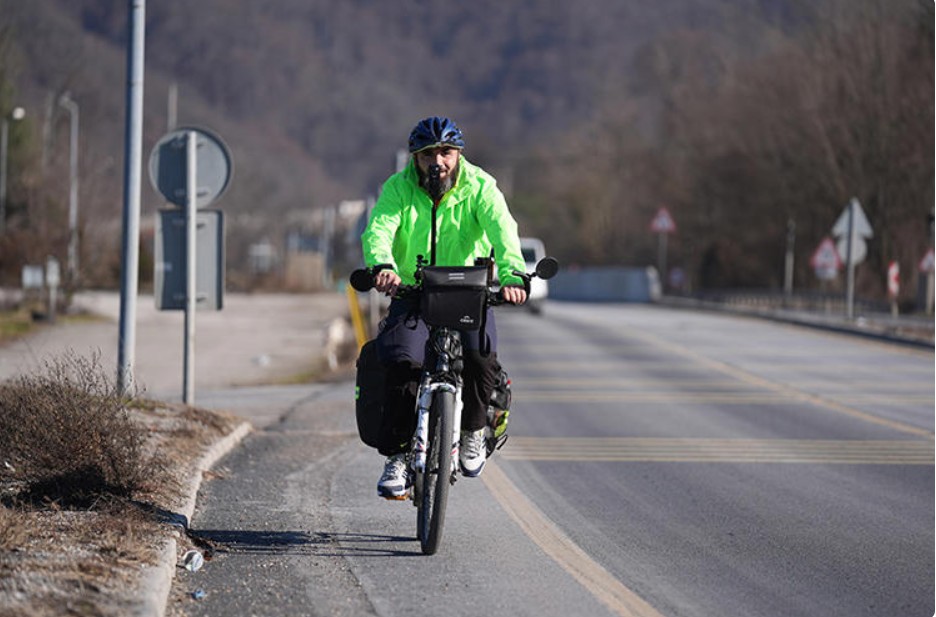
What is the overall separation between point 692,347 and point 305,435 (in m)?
15.8

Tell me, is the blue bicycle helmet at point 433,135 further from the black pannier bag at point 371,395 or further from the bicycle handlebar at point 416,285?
the black pannier bag at point 371,395

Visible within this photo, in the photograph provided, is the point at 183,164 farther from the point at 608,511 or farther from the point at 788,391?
the point at 788,391

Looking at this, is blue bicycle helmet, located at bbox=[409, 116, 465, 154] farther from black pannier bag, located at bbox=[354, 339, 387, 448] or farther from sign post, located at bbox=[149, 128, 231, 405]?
sign post, located at bbox=[149, 128, 231, 405]

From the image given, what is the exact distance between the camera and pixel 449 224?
7.82 m

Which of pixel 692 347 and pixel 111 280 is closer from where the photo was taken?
pixel 692 347

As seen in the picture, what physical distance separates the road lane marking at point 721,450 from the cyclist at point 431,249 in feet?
14.5

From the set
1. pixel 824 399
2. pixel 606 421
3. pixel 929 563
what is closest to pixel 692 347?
pixel 824 399

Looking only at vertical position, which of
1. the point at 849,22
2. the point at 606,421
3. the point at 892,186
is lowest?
the point at 606,421

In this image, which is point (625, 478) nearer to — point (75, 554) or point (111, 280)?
point (75, 554)

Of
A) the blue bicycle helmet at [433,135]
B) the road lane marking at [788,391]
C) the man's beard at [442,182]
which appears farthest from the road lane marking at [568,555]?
the road lane marking at [788,391]

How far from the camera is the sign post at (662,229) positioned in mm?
56531

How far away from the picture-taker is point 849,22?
1977 inches

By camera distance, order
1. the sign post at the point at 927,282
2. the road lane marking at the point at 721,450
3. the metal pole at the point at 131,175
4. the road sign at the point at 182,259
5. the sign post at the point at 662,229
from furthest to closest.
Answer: the sign post at the point at 662,229 < the sign post at the point at 927,282 < the road sign at the point at 182,259 < the metal pole at the point at 131,175 < the road lane marking at the point at 721,450

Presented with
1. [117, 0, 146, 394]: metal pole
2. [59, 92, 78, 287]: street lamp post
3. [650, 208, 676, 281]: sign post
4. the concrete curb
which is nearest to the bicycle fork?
the concrete curb
